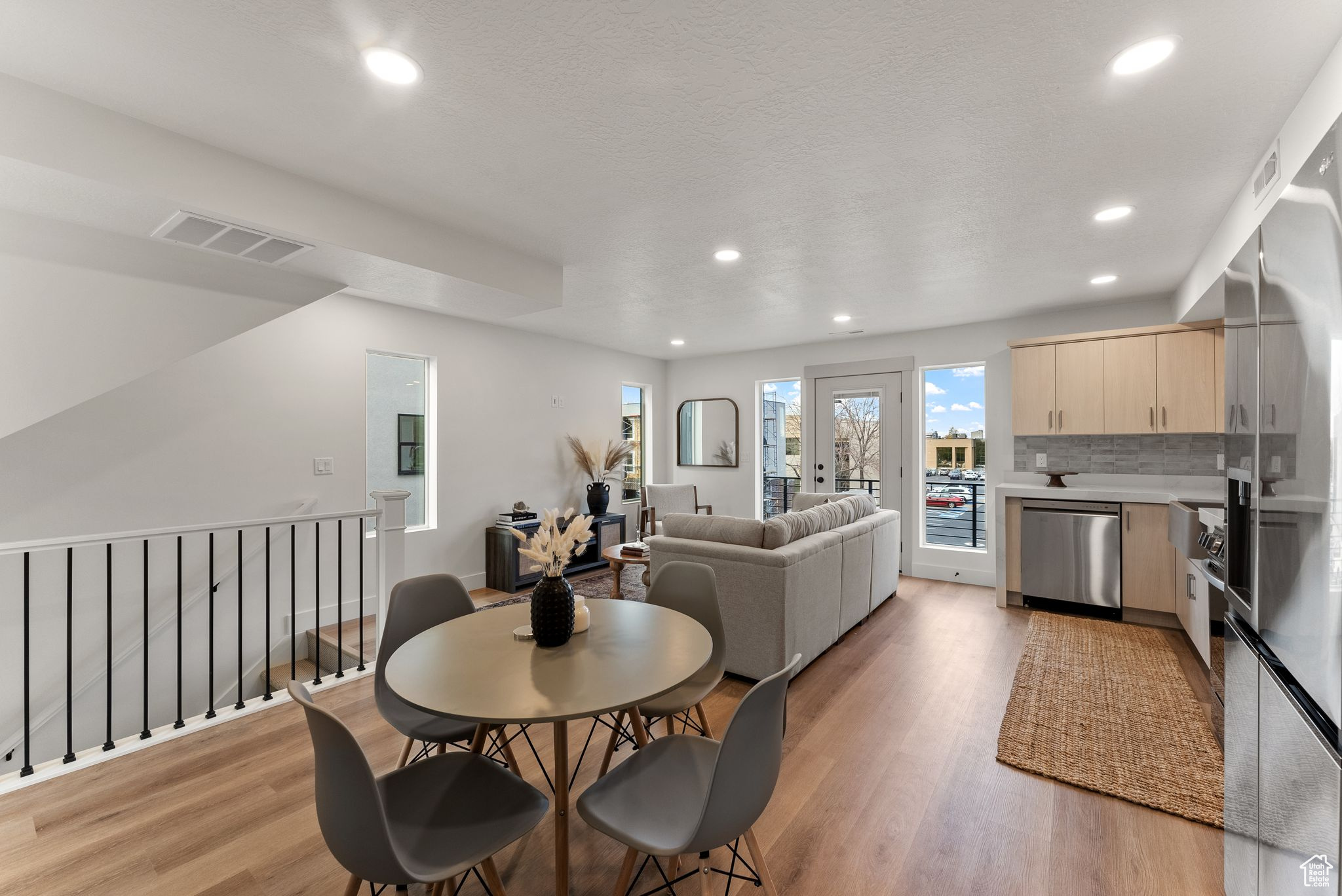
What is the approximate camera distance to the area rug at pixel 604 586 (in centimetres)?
499

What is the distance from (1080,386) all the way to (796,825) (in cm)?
429

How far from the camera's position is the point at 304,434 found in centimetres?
417

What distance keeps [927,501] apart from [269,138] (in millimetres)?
5934

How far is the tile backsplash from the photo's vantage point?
14.6ft

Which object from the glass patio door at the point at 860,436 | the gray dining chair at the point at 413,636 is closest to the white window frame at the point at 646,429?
the glass patio door at the point at 860,436

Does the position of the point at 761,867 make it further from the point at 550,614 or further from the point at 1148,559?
the point at 1148,559

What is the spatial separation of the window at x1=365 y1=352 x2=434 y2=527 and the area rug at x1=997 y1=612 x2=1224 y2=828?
180 inches

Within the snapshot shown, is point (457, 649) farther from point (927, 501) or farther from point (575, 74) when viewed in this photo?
point (927, 501)

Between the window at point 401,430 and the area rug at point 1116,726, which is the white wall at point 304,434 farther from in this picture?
the area rug at point 1116,726

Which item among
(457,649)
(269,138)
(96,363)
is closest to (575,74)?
(269,138)

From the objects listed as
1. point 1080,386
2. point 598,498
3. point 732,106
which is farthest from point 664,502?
point 732,106

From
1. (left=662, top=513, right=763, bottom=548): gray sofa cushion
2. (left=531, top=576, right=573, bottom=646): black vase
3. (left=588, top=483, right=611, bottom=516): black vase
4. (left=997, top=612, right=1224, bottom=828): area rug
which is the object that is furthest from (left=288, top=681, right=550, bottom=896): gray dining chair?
(left=588, top=483, right=611, bottom=516): black vase

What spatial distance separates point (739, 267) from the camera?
3.84 m

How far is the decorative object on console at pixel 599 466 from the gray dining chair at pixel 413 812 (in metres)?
4.63
